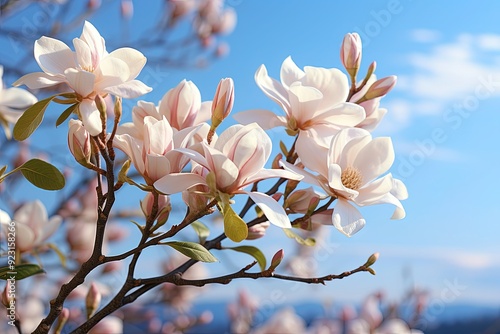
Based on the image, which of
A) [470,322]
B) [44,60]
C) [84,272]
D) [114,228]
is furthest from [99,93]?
[470,322]

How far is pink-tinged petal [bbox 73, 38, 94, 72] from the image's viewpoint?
65 centimetres

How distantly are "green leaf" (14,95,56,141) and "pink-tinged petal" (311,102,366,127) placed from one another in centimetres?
32

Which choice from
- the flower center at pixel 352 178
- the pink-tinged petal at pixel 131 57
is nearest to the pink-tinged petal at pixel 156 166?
the pink-tinged petal at pixel 131 57

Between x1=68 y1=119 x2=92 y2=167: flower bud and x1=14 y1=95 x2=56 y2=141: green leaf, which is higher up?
x1=14 y1=95 x2=56 y2=141: green leaf

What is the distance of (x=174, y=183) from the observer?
0.61 meters

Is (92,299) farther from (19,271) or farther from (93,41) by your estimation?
(93,41)

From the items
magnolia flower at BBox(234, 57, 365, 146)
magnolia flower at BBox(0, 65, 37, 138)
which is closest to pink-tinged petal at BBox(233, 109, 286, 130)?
magnolia flower at BBox(234, 57, 365, 146)

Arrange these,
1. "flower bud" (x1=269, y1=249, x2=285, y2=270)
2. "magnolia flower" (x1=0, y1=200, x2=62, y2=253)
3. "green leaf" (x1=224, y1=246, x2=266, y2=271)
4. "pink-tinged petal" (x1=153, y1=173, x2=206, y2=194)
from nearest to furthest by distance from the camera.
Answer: "pink-tinged petal" (x1=153, y1=173, x2=206, y2=194), "flower bud" (x1=269, y1=249, x2=285, y2=270), "green leaf" (x1=224, y1=246, x2=266, y2=271), "magnolia flower" (x1=0, y1=200, x2=62, y2=253)

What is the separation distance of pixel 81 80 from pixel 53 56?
0.06 meters

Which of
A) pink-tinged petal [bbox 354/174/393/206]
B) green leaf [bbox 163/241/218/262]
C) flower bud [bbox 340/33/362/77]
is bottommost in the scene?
green leaf [bbox 163/241/218/262]

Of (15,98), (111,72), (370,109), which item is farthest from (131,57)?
(15,98)

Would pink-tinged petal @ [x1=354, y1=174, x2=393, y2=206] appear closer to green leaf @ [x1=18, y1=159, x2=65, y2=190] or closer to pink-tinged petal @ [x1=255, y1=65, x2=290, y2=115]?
pink-tinged petal @ [x1=255, y1=65, x2=290, y2=115]

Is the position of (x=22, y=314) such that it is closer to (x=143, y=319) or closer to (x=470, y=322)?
(x=143, y=319)

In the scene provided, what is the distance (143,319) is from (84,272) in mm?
1763
